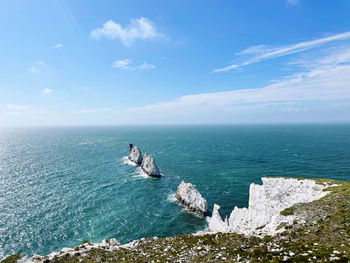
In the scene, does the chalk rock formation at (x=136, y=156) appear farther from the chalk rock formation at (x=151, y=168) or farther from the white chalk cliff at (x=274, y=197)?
the white chalk cliff at (x=274, y=197)

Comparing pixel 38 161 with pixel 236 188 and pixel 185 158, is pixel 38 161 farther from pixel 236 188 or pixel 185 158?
pixel 236 188

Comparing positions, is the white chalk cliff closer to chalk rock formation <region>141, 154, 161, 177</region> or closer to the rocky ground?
the rocky ground

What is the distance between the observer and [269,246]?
1515 cm

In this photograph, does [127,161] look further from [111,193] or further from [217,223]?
[217,223]

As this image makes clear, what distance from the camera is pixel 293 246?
46.6 feet

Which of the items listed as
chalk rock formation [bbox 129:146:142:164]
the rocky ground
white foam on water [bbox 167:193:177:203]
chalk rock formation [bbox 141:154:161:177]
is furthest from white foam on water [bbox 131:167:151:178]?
the rocky ground

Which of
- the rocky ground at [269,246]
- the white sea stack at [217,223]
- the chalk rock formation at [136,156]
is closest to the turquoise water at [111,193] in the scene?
the white sea stack at [217,223]

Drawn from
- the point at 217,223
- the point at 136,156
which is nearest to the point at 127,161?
the point at 136,156

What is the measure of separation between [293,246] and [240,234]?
231 inches

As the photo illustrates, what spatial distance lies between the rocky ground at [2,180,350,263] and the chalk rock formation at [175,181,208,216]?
84.9 feet

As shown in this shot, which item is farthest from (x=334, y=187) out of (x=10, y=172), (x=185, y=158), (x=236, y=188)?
(x=10, y=172)

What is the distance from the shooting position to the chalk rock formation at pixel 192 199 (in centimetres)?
4525

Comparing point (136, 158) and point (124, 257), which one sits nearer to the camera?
point (124, 257)

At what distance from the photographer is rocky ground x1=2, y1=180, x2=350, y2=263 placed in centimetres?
1325
